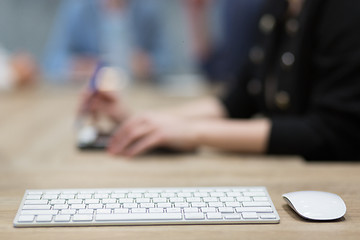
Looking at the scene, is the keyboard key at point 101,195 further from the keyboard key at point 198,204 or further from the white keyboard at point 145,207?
the keyboard key at point 198,204

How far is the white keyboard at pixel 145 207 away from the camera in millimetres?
602

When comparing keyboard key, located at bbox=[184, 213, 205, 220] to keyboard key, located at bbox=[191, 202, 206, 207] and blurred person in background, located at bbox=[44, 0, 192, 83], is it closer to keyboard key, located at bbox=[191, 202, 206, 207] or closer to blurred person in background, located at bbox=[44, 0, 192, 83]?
keyboard key, located at bbox=[191, 202, 206, 207]

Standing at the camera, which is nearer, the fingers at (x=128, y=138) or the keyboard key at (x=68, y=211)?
the keyboard key at (x=68, y=211)

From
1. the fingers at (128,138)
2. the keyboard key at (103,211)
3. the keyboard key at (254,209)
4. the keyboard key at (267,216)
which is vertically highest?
the fingers at (128,138)

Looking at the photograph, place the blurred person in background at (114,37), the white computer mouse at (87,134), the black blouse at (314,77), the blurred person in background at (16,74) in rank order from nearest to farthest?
1. the black blouse at (314,77)
2. the white computer mouse at (87,134)
3. the blurred person in background at (16,74)
4. the blurred person in background at (114,37)

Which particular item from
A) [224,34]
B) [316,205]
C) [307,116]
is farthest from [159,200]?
[224,34]

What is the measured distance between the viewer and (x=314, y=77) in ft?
3.34

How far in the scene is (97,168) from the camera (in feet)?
2.84

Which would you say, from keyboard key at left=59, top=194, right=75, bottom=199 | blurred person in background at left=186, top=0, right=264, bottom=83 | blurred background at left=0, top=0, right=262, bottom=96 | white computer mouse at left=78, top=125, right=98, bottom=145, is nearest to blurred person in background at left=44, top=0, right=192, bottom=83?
blurred background at left=0, top=0, right=262, bottom=96

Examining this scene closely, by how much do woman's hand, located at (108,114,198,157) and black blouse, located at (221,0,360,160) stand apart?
0.18 meters

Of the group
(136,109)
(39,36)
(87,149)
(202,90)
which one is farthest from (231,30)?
(39,36)

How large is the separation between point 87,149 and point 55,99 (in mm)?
685

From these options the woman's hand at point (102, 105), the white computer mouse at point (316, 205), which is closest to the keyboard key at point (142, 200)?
the white computer mouse at point (316, 205)

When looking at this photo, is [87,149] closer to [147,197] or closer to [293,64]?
[147,197]
